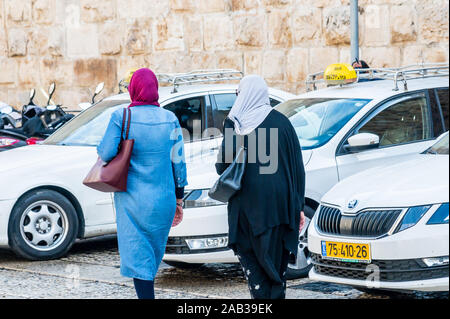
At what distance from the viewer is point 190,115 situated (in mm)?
10359

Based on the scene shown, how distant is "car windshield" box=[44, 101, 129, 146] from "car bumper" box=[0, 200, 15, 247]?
119cm

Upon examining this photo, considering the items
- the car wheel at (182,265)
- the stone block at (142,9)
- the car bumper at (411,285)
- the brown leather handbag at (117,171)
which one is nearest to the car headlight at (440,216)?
the car bumper at (411,285)

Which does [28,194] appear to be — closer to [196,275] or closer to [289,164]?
[196,275]

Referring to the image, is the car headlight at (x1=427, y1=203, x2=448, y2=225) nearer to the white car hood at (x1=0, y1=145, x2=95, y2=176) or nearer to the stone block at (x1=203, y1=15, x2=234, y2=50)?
the white car hood at (x1=0, y1=145, x2=95, y2=176)

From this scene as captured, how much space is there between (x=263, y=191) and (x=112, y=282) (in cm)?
269

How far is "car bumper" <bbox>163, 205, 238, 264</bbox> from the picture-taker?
26.2 ft

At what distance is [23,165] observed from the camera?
9695 mm

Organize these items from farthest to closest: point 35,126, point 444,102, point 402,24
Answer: point 402,24
point 35,126
point 444,102

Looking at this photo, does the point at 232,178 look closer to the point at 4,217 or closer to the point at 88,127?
the point at 4,217

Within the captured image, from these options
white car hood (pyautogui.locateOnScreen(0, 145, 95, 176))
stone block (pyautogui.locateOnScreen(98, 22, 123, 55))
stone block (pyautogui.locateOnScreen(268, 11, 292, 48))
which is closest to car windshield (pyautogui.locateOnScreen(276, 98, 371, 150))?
white car hood (pyautogui.locateOnScreen(0, 145, 95, 176))

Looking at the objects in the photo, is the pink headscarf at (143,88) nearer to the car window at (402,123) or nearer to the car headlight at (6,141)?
the car window at (402,123)

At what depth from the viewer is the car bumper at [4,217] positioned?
935 cm

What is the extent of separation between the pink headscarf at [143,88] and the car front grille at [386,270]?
181 cm

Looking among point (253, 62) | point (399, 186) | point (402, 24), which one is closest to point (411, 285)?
point (399, 186)
